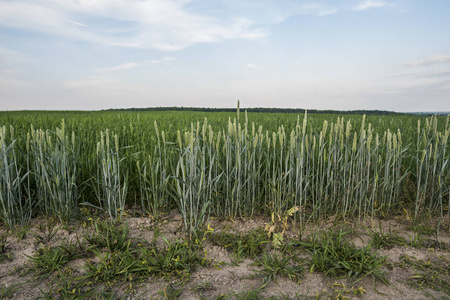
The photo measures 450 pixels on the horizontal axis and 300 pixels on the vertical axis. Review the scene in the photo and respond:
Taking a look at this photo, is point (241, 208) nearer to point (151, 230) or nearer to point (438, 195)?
point (151, 230)

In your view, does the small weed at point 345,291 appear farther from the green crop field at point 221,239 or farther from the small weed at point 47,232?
the small weed at point 47,232

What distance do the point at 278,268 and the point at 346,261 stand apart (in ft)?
1.62

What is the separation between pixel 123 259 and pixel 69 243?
2.08 ft

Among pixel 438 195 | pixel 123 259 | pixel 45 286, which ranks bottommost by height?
pixel 45 286

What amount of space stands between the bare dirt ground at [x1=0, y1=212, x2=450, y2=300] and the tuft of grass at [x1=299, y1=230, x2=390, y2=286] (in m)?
0.05

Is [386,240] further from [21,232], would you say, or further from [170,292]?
[21,232]

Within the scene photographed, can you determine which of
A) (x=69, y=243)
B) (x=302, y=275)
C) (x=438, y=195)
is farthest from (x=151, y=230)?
(x=438, y=195)

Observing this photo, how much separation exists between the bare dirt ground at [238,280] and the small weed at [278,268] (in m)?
0.03

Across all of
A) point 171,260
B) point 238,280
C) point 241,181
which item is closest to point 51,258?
point 171,260

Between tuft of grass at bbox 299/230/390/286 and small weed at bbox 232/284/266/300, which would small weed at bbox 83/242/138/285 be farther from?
tuft of grass at bbox 299/230/390/286

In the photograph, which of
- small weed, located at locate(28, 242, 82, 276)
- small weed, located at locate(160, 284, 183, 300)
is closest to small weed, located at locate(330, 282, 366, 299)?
small weed, located at locate(160, 284, 183, 300)

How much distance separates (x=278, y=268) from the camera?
197 centimetres

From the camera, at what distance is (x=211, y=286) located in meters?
1.87

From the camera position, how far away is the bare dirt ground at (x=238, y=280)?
184 cm
